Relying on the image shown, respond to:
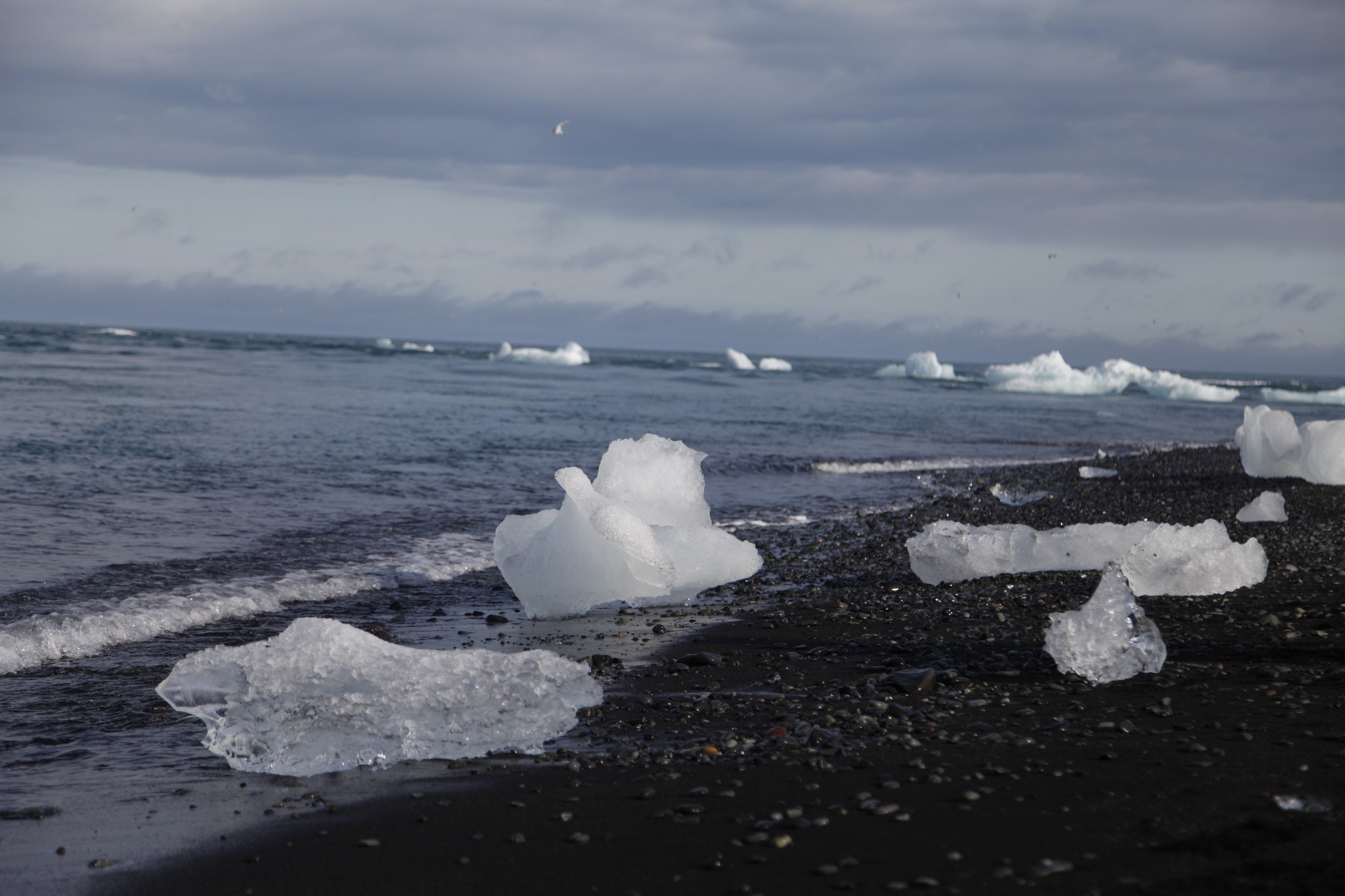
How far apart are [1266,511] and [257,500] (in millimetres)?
11669

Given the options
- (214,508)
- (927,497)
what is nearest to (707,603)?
(214,508)

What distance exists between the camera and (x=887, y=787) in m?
3.82

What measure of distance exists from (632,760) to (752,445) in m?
18.1

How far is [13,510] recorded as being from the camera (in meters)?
10.7

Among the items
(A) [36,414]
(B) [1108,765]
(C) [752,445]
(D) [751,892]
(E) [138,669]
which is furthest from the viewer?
(C) [752,445]

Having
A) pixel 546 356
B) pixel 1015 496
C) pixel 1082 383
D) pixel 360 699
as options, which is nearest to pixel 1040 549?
pixel 360 699

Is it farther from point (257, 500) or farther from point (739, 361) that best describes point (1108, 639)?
point (739, 361)

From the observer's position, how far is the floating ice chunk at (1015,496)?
13.9 m

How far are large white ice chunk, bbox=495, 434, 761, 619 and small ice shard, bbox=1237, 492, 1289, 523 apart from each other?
6.35m

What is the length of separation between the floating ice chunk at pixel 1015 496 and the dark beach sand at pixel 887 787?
7.13 m

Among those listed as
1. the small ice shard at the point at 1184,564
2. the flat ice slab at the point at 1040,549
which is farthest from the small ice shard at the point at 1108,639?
the flat ice slab at the point at 1040,549

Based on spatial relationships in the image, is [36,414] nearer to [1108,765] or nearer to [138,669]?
Answer: [138,669]

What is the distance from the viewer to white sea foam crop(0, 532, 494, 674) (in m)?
6.34

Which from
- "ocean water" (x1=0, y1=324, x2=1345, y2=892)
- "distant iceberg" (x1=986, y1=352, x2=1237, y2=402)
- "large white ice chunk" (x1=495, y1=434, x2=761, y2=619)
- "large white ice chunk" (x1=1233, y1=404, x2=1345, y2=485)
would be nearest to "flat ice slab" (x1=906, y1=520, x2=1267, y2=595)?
"large white ice chunk" (x1=495, y1=434, x2=761, y2=619)
